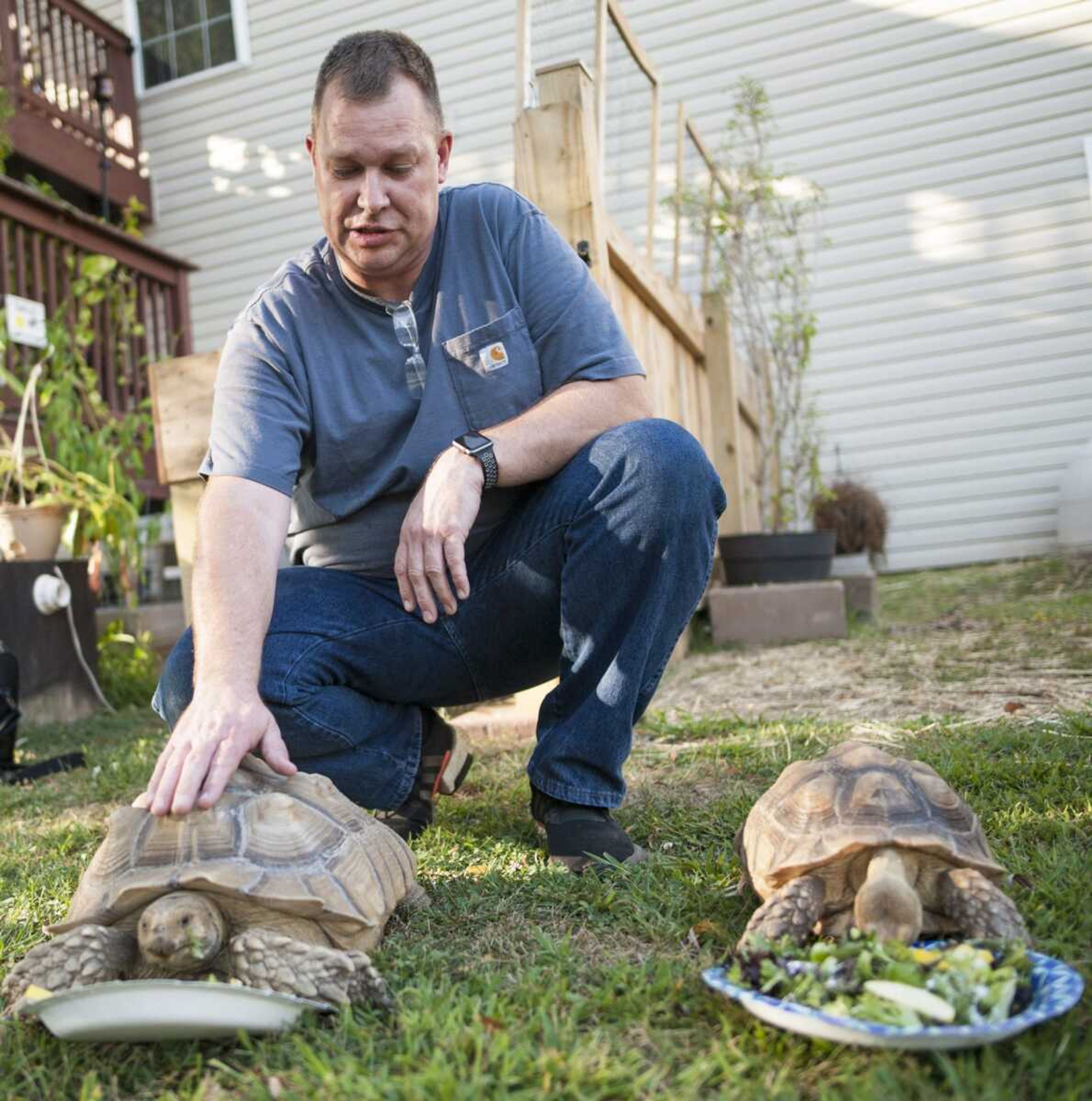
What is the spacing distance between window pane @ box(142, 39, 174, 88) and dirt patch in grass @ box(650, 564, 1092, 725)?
29.9ft

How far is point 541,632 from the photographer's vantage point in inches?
98.6

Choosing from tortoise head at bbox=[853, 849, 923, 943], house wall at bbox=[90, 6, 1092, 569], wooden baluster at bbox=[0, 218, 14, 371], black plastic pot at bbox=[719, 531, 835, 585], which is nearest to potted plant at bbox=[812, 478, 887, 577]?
house wall at bbox=[90, 6, 1092, 569]

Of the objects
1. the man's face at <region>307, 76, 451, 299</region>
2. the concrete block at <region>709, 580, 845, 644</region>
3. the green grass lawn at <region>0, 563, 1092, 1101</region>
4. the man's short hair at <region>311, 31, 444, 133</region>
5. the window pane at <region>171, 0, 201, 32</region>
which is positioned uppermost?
the window pane at <region>171, 0, 201, 32</region>

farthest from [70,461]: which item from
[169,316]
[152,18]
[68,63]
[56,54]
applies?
[152,18]

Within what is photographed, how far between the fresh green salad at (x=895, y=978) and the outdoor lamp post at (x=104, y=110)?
982cm

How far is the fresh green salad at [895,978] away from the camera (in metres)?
1.31

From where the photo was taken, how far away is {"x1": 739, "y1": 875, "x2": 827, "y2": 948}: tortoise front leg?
1604 mm

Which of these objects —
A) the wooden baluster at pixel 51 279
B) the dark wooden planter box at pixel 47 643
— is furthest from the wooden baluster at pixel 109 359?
the dark wooden planter box at pixel 47 643

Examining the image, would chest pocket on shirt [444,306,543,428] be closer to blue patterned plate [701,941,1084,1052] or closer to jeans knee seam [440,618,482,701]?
jeans knee seam [440,618,482,701]

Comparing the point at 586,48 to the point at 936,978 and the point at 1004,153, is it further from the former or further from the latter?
the point at 1004,153

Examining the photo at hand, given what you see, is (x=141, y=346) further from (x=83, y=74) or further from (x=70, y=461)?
(x=70, y=461)

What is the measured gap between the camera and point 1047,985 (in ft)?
4.45

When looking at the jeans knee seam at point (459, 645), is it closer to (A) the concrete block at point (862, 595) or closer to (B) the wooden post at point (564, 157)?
(B) the wooden post at point (564, 157)

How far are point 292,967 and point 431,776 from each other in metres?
1.08
